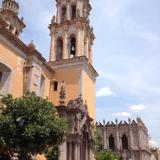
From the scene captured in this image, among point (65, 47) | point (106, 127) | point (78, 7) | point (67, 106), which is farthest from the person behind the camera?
point (106, 127)

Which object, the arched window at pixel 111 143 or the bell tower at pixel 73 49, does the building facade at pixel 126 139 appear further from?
the bell tower at pixel 73 49

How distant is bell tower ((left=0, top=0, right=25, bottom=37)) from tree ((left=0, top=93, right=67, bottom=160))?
55.5 ft

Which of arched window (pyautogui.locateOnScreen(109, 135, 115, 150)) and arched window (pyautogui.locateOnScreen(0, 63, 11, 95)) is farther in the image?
arched window (pyautogui.locateOnScreen(109, 135, 115, 150))

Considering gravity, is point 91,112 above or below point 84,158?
above

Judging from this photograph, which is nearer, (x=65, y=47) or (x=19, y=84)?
(x=19, y=84)

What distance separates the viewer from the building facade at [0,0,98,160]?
20.9 metres

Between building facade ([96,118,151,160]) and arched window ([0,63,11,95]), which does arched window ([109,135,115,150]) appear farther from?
arched window ([0,63,11,95])

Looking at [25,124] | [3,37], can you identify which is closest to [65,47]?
[3,37]

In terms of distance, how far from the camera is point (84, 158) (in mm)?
24406

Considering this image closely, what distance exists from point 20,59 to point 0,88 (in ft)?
10.7

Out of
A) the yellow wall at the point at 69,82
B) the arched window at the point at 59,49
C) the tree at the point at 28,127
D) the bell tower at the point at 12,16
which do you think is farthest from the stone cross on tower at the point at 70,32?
the tree at the point at 28,127

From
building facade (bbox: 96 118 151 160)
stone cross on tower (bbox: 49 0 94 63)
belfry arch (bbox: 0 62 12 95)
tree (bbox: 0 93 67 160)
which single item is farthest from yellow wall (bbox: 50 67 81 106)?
building facade (bbox: 96 118 151 160)

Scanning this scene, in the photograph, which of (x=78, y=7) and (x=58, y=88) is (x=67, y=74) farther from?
(x=78, y=7)

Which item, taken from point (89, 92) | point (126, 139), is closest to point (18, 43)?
point (89, 92)
